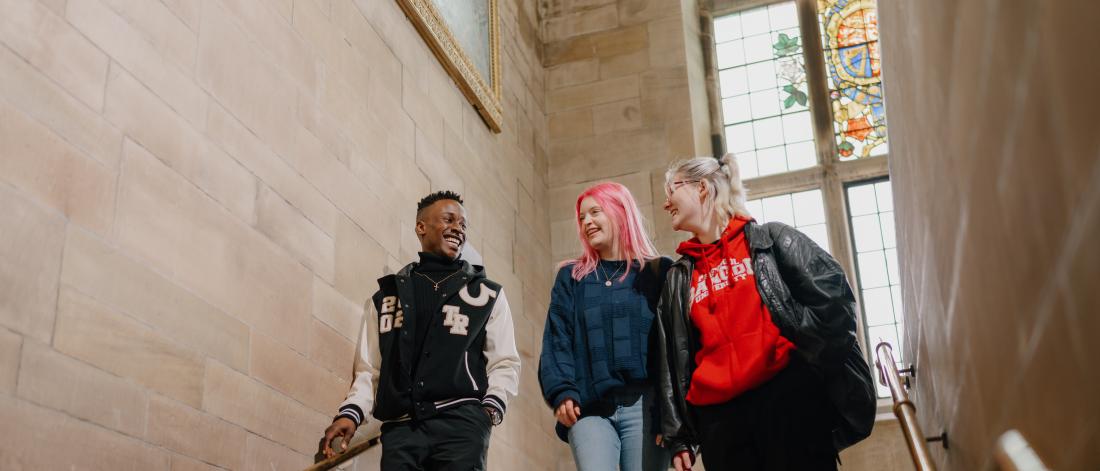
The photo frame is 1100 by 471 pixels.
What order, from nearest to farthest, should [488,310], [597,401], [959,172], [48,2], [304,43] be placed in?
[959,172] → [48,2] → [597,401] → [488,310] → [304,43]

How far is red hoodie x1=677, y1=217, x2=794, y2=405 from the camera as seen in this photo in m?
3.28

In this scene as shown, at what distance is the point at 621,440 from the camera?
12.3 ft

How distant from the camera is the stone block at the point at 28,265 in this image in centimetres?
313

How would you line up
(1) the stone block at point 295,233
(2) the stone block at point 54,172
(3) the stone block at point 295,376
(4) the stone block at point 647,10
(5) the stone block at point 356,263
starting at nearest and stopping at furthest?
(2) the stone block at point 54,172
(3) the stone block at point 295,376
(1) the stone block at point 295,233
(5) the stone block at point 356,263
(4) the stone block at point 647,10

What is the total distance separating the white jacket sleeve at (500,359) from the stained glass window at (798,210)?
Answer: 5506mm

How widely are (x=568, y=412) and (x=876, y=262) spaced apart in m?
6.01

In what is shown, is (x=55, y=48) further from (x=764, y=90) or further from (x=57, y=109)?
(x=764, y=90)

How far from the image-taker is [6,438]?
3018 mm

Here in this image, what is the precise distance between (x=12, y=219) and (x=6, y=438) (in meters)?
0.63

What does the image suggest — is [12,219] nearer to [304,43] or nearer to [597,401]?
[597,401]

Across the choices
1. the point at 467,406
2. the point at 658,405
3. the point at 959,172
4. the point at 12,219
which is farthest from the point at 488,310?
the point at 959,172

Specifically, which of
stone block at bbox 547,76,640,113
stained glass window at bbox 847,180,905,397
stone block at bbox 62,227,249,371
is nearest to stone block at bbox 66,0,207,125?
stone block at bbox 62,227,249,371

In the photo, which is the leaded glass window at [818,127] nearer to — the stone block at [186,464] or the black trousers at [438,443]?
the black trousers at [438,443]

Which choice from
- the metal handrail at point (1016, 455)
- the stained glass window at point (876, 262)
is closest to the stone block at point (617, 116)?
the stained glass window at point (876, 262)
